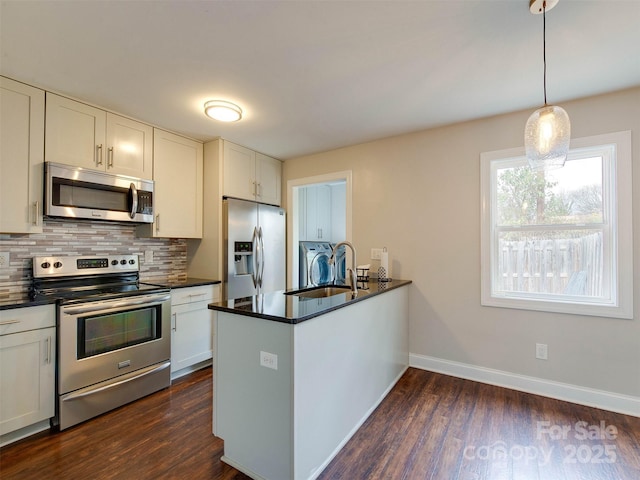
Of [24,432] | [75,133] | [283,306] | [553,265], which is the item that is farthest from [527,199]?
[24,432]

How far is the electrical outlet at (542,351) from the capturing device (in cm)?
252

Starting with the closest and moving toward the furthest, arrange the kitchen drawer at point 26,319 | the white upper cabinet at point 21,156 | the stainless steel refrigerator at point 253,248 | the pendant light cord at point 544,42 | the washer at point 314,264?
1. the pendant light cord at point 544,42
2. the kitchen drawer at point 26,319
3. the white upper cabinet at point 21,156
4. the stainless steel refrigerator at point 253,248
5. the washer at point 314,264

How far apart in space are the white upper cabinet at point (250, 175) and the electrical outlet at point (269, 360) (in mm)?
2183

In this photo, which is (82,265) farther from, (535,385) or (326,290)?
(535,385)

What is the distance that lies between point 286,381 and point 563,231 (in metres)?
2.55

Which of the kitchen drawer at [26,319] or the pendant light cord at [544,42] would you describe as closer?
the pendant light cord at [544,42]

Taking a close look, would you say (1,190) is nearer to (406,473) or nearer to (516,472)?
(406,473)

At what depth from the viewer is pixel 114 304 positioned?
7.62 feet

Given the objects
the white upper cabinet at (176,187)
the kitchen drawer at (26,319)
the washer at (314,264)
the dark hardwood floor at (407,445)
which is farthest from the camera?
the washer at (314,264)

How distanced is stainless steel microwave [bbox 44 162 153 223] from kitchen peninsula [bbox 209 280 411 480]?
5.13ft

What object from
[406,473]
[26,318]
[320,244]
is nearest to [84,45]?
[26,318]

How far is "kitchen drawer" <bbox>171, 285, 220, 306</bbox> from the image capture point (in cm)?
282

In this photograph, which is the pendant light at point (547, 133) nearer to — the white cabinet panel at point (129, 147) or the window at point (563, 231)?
the window at point (563, 231)

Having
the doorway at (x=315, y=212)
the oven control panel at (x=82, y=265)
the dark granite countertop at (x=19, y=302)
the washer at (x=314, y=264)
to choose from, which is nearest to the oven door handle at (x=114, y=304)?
the dark granite countertop at (x=19, y=302)
